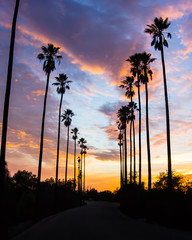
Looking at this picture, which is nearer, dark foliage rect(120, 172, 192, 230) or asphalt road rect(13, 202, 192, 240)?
asphalt road rect(13, 202, 192, 240)

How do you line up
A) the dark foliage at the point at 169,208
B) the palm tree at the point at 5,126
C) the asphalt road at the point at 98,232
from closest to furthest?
the asphalt road at the point at 98,232, the palm tree at the point at 5,126, the dark foliage at the point at 169,208

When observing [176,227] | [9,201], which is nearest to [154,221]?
[176,227]

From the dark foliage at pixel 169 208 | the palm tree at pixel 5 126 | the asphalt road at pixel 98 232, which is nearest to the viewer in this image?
the asphalt road at pixel 98 232

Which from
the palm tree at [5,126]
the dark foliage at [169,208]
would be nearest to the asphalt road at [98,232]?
the dark foliage at [169,208]

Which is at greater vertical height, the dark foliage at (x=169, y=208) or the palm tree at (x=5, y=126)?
the palm tree at (x=5, y=126)

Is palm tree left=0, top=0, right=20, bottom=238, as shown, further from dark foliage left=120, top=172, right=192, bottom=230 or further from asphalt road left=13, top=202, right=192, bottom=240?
dark foliage left=120, top=172, right=192, bottom=230

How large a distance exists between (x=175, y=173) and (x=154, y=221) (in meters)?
37.4

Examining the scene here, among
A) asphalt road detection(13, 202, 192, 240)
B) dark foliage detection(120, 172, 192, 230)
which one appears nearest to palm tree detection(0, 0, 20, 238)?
asphalt road detection(13, 202, 192, 240)

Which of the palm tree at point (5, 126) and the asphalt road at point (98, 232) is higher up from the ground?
the palm tree at point (5, 126)

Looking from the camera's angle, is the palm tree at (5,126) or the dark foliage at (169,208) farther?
the dark foliage at (169,208)

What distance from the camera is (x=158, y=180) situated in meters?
58.3

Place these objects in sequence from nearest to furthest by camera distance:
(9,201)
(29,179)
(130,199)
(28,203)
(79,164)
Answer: (130,199) → (28,203) → (9,201) → (29,179) → (79,164)

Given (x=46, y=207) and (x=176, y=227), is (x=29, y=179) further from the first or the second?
(x=176, y=227)

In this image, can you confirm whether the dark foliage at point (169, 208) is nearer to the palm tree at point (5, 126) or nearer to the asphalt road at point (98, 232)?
the asphalt road at point (98, 232)
